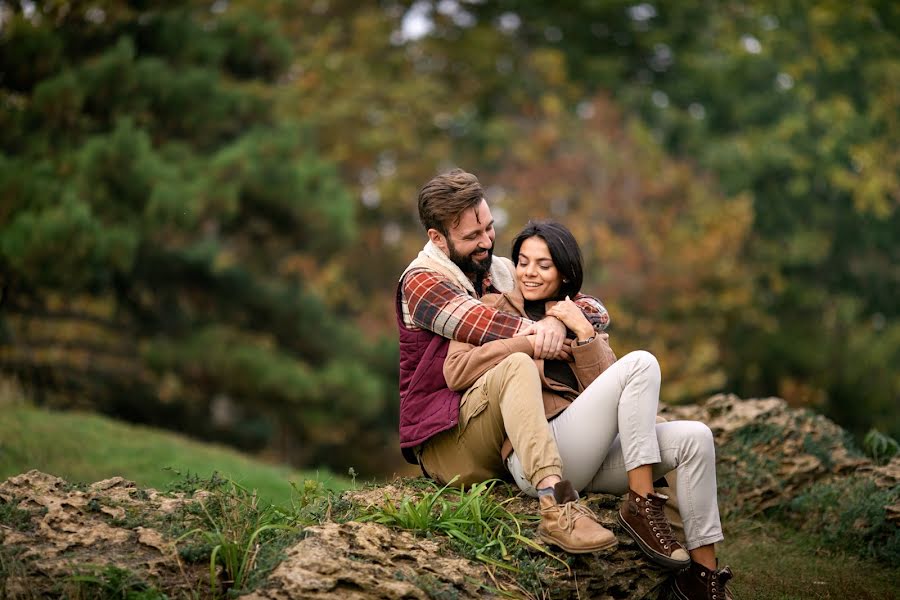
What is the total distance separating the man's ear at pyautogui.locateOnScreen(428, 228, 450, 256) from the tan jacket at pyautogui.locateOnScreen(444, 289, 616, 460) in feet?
1.62

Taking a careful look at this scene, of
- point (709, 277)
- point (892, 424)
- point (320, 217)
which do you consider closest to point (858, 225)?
point (709, 277)

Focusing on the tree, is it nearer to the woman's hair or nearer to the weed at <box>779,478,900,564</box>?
the woman's hair

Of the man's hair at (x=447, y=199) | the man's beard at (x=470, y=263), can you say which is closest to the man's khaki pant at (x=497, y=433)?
the man's beard at (x=470, y=263)

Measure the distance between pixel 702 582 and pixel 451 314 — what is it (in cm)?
146

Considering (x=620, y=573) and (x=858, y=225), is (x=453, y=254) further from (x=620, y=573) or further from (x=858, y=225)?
(x=858, y=225)

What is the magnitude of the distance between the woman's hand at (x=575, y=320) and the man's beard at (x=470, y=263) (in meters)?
0.49

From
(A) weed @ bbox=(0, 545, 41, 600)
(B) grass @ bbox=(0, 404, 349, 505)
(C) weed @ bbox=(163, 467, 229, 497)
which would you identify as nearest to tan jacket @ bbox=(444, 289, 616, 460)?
(C) weed @ bbox=(163, 467, 229, 497)

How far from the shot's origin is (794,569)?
17.5ft

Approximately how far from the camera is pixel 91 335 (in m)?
16.3

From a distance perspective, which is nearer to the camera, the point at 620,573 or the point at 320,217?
the point at 620,573

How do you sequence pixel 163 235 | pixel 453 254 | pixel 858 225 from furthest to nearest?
pixel 858 225, pixel 163 235, pixel 453 254

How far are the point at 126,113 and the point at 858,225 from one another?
48.2ft

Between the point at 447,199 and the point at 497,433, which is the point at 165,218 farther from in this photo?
the point at 497,433

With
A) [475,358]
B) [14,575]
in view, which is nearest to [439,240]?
[475,358]
